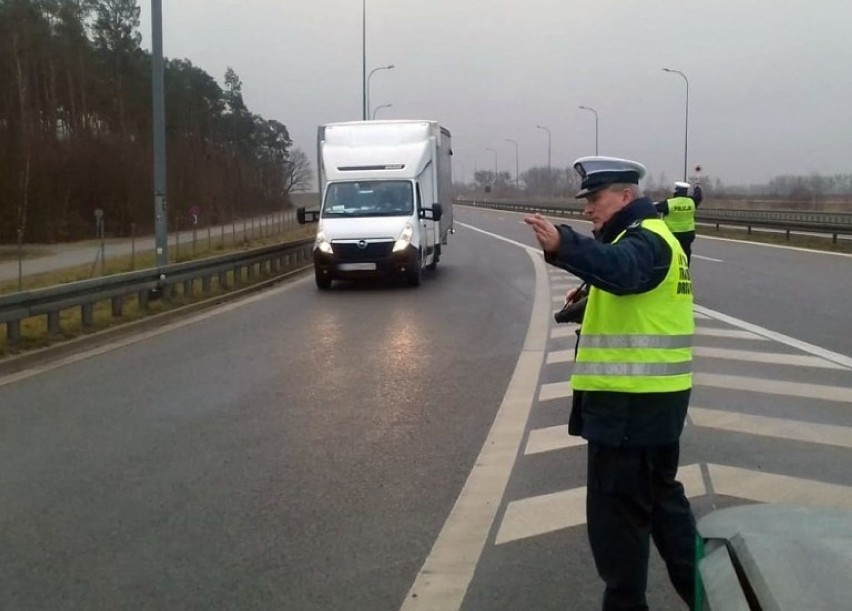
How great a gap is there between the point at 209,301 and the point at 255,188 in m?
58.3

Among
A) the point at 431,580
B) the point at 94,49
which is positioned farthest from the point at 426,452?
the point at 94,49

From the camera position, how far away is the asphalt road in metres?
4.53

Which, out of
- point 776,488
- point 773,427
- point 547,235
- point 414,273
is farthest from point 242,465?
point 414,273

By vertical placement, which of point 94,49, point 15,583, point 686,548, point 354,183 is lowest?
point 15,583

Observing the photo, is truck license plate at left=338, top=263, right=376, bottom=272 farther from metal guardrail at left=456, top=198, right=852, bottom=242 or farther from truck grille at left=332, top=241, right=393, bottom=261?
metal guardrail at left=456, top=198, right=852, bottom=242

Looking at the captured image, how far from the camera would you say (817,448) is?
6.82m

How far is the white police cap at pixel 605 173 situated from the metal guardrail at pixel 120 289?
30.3 feet

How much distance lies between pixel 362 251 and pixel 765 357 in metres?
9.66

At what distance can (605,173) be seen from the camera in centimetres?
364

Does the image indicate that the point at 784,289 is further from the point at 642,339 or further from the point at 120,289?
the point at 642,339

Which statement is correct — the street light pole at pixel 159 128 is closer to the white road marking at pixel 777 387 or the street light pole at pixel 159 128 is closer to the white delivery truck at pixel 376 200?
the white delivery truck at pixel 376 200

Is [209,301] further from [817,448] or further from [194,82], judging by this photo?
[194,82]

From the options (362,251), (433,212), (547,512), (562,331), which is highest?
(433,212)

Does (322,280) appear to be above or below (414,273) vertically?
below
